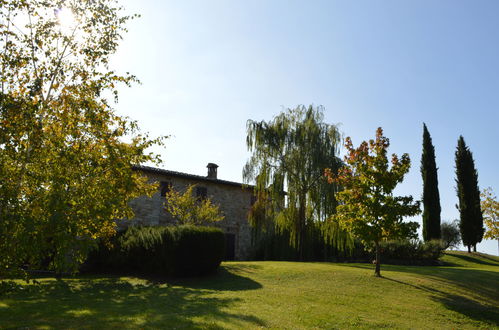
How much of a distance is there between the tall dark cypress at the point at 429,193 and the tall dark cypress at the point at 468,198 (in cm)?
353

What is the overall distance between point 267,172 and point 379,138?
8404mm

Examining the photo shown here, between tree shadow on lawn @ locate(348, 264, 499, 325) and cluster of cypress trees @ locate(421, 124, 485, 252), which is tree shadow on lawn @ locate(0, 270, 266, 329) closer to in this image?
tree shadow on lawn @ locate(348, 264, 499, 325)

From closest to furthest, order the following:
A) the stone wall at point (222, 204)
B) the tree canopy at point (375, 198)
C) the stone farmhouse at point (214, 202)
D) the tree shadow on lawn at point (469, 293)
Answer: the tree shadow on lawn at point (469, 293), the tree canopy at point (375, 198), the stone farmhouse at point (214, 202), the stone wall at point (222, 204)

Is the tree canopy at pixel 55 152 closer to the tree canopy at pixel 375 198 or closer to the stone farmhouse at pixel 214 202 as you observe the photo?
the tree canopy at pixel 375 198

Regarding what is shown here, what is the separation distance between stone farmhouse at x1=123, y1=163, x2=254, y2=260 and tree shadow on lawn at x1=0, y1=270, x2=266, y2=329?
10.8 meters

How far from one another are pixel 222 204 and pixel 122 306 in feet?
60.0

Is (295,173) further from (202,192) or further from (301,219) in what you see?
(202,192)

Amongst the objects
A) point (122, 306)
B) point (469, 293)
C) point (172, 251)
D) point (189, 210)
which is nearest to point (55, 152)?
point (122, 306)

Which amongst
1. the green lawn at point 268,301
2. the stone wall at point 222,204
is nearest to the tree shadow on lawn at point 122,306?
the green lawn at point 268,301

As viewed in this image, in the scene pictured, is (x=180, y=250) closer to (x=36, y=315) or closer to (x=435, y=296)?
(x=36, y=315)

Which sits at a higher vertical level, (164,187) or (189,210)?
(164,187)

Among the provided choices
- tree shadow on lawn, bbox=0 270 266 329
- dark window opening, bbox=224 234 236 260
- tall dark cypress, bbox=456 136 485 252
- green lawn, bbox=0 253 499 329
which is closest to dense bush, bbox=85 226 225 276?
green lawn, bbox=0 253 499 329

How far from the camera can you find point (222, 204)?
27297mm

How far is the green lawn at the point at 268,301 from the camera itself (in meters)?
7.73
